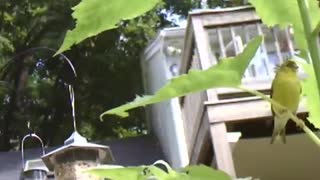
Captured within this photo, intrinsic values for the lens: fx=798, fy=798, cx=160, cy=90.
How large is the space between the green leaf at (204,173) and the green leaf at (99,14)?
13cm

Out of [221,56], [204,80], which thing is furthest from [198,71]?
[221,56]

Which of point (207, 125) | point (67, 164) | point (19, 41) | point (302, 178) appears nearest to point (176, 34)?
point (302, 178)

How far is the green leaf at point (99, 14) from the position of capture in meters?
0.58

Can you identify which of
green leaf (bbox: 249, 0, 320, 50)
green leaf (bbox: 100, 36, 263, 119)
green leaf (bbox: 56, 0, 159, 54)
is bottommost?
green leaf (bbox: 100, 36, 263, 119)

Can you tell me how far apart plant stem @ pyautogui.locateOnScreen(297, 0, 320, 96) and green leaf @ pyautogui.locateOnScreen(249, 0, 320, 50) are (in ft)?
0.14

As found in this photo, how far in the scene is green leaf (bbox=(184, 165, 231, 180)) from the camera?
61cm

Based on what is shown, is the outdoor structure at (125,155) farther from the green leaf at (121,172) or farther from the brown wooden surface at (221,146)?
the green leaf at (121,172)

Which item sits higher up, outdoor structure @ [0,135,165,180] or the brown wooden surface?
the brown wooden surface

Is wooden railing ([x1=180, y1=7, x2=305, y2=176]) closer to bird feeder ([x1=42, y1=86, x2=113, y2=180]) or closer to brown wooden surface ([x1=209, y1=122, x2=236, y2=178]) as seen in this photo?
brown wooden surface ([x1=209, y1=122, x2=236, y2=178])

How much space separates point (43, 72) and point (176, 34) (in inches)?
191

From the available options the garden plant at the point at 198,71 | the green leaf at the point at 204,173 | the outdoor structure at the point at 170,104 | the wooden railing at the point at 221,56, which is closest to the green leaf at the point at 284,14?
the garden plant at the point at 198,71

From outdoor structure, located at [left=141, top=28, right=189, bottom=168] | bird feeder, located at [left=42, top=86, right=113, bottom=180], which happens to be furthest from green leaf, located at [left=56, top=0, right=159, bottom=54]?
outdoor structure, located at [left=141, top=28, right=189, bottom=168]

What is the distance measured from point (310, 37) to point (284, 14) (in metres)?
0.07

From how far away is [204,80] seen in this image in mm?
618
